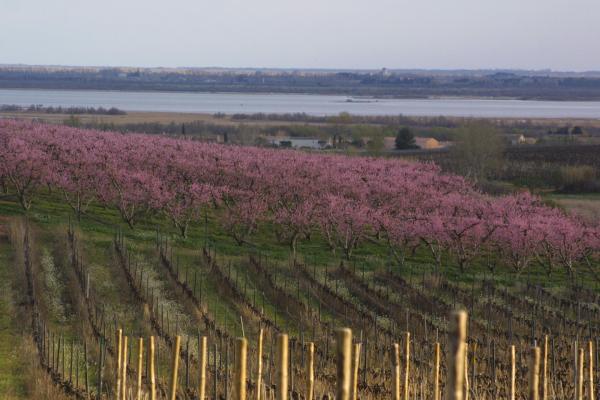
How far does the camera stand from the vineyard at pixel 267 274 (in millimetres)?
16688

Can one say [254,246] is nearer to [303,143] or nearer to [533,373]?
[533,373]

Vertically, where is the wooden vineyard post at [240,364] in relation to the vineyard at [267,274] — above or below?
above

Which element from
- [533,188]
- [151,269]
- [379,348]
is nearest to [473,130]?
[533,188]

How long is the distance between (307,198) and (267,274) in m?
9.04

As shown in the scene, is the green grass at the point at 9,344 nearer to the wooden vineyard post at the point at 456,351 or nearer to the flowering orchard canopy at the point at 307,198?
the flowering orchard canopy at the point at 307,198

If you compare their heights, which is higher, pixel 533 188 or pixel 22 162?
pixel 22 162

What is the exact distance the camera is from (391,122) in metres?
132

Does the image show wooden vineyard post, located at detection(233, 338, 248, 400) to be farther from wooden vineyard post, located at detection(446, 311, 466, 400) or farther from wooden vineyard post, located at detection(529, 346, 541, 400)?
wooden vineyard post, located at detection(529, 346, 541, 400)

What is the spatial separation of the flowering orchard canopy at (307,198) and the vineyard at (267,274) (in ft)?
0.31

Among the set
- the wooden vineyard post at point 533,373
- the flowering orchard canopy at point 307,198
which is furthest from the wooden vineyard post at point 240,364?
the flowering orchard canopy at point 307,198

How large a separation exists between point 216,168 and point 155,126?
2343 inches

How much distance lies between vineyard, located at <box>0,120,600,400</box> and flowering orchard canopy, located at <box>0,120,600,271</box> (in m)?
0.09

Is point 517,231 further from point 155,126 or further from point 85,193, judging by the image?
point 155,126

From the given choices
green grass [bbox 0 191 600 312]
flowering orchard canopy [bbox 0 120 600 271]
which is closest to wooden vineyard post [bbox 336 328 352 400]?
green grass [bbox 0 191 600 312]
